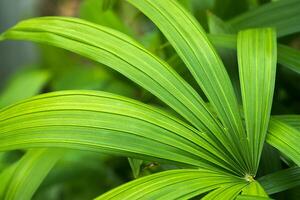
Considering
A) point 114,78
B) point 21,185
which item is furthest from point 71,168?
point 21,185

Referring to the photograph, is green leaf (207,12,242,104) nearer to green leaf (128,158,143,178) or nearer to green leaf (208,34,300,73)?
green leaf (208,34,300,73)

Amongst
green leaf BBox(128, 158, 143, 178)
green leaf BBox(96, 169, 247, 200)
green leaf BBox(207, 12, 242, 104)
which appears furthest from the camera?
green leaf BBox(207, 12, 242, 104)

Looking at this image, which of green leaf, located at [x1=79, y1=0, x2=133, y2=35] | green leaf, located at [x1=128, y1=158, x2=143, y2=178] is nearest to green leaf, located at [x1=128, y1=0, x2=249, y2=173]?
green leaf, located at [x1=128, y1=158, x2=143, y2=178]

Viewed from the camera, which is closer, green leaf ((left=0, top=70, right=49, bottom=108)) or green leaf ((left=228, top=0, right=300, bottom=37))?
green leaf ((left=228, top=0, right=300, bottom=37))

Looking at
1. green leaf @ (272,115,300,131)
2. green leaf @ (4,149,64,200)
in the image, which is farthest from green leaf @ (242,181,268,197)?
green leaf @ (4,149,64,200)

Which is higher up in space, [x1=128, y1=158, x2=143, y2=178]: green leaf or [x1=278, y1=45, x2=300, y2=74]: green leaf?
[x1=278, y1=45, x2=300, y2=74]: green leaf

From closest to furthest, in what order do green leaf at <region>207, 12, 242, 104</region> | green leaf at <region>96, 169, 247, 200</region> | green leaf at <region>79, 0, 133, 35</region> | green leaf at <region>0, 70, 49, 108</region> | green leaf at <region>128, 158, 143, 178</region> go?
green leaf at <region>96, 169, 247, 200</region>
green leaf at <region>128, 158, 143, 178</region>
green leaf at <region>207, 12, 242, 104</region>
green leaf at <region>79, 0, 133, 35</region>
green leaf at <region>0, 70, 49, 108</region>

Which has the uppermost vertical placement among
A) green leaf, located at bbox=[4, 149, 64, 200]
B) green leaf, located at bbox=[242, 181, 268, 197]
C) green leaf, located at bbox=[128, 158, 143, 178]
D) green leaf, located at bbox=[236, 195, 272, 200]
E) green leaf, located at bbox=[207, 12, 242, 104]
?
green leaf, located at bbox=[207, 12, 242, 104]

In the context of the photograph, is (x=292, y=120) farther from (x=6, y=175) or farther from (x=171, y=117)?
(x=6, y=175)
